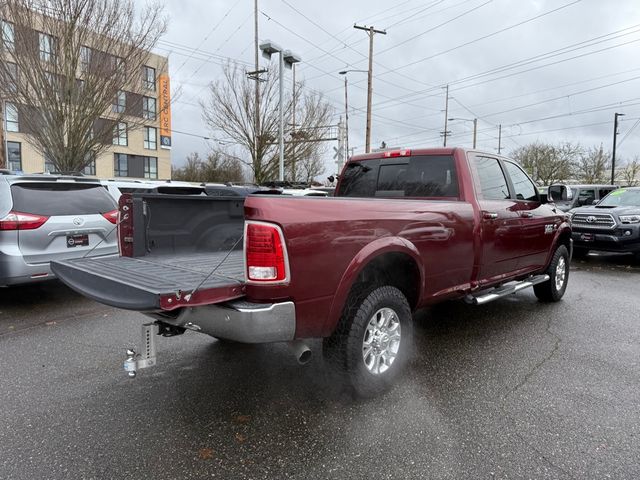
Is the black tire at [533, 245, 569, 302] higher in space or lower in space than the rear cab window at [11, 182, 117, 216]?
lower

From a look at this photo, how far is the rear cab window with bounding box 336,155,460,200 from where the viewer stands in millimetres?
4398

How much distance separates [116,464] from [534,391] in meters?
2.93

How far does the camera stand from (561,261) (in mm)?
6332

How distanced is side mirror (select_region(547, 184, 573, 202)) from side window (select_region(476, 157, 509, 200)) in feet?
4.22

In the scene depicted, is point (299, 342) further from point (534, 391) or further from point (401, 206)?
point (534, 391)

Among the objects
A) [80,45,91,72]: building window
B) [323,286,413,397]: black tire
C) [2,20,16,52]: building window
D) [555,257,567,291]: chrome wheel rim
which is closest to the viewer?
[323,286,413,397]: black tire

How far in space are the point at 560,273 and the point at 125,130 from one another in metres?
12.0

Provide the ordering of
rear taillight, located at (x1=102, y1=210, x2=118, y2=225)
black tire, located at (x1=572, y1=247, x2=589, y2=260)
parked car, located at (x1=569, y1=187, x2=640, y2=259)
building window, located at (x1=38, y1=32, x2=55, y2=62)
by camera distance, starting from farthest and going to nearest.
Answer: building window, located at (x1=38, y1=32, x2=55, y2=62) < black tire, located at (x1=572, y1=247, x2=589, y2=260) < parked car, located at (x1=569, y1=187, x2=640, y2=259) < rear taillight, located at (x1=102, y1=210, x2=118, y2=225)

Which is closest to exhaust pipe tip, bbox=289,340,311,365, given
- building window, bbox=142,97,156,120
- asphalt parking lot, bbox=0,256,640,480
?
asphalt parking lot, bbox=0,256,640,480

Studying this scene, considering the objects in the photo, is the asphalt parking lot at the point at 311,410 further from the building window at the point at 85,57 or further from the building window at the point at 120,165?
the building window at the point at 120,165

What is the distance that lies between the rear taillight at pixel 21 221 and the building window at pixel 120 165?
3860cm

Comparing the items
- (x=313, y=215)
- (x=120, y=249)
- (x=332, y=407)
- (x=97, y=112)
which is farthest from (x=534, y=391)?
(x=97, y=112)

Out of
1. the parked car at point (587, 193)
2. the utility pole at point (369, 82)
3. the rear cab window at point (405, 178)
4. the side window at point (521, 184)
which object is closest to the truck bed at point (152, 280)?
the rear cab window at point (405, 178)

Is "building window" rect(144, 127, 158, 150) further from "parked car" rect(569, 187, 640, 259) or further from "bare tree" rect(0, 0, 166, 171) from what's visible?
"parked car" rect(569, 187, 640, 259)
